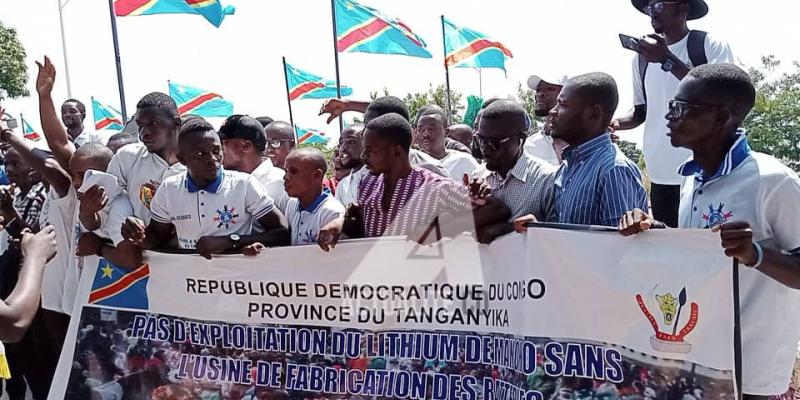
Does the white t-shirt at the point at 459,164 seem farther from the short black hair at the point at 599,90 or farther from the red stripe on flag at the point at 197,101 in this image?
the red stripe on flag at the point at 197,101

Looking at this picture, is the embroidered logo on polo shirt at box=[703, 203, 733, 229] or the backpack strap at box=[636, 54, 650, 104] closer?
the embroidered logo on polo shirt at box=[703, 203, 733, 229]

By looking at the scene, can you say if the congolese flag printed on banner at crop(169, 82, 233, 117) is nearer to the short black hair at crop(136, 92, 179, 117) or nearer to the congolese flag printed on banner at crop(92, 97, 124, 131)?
the congolese flag printed on banner at crop(92, 97, 124, 131)

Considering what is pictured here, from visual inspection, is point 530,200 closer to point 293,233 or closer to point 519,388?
point 519,388

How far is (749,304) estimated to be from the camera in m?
2.71

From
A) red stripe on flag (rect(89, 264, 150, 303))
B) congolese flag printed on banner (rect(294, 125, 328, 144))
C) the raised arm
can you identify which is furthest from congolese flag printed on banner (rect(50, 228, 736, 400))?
congolese flag printed on banner (rect(294, 125, 328, 144))

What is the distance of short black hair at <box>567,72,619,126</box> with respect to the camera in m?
3.24

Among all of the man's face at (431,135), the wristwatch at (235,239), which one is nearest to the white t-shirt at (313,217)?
the wristwatch at (235,239)

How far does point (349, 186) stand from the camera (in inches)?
187

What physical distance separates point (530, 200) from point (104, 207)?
7.77 feet

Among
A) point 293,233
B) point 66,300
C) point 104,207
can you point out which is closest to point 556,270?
point 293,233

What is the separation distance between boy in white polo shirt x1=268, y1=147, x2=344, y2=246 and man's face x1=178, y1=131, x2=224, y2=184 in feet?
1.23

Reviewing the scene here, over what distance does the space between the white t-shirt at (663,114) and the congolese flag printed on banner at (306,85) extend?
14.6m

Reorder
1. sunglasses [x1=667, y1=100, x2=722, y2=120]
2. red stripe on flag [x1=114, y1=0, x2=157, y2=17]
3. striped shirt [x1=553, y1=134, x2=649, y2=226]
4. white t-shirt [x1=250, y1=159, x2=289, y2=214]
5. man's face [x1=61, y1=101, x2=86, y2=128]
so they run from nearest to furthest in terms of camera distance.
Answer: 1. sunglasses [x1=667, y1=100, x2=722, y2=120]
2. striped shirt [x1=553, y1=134, x2=649, y2=226]
3. white t-shirt [x1=250, y1=159, x2=289, y2=214]
4. man's face [x1=61, y1=101, x2=86, y2=128]
5. red stripe on flag [x1=114, y1=0, x2=157, y2=17]

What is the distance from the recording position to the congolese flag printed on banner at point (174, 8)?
8734 millimetres
